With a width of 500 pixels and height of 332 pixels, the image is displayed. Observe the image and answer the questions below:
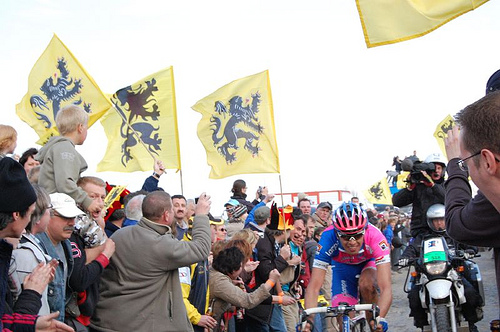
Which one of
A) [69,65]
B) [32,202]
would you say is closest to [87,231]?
[32,202]

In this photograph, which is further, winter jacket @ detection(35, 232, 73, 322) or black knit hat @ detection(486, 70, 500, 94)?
winter jacket @ detection(35, 232, 73, 322)

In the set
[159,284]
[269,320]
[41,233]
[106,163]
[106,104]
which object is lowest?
[269,320]

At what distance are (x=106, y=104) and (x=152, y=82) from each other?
152 centimetres

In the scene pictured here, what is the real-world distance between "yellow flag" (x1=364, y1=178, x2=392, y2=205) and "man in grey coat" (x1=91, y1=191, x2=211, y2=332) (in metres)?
29.2

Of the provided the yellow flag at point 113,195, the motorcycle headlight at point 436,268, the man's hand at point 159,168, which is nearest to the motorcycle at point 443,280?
the motorcycle headlight at point 436,268

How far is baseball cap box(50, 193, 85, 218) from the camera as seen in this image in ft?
17.3

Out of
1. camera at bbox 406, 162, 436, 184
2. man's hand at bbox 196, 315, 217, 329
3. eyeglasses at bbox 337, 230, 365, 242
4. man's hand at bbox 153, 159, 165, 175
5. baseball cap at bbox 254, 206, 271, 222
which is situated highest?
man's hand at bbox 153, 159, 165, 175

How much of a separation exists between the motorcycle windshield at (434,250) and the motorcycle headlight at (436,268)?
0.17 ft

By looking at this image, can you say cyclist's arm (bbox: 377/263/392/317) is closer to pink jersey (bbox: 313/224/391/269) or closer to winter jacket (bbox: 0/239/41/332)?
pink jersey (bbox: 313/224/391/269)

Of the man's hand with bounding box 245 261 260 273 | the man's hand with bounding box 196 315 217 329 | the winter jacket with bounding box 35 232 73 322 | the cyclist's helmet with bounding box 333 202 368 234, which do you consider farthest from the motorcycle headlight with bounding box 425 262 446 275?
the winter jacket with bounding box 35 232 73 322

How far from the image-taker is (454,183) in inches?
135

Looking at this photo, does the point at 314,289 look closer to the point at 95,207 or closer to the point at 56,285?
the point at 95,207

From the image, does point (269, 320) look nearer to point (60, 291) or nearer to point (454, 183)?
point (60, 291)

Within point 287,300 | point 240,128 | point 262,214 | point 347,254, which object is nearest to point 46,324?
point 347,254
